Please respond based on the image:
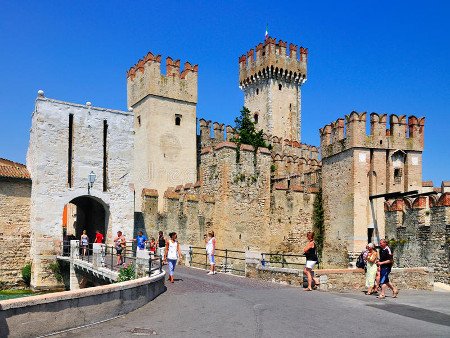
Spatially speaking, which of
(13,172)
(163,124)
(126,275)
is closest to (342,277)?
(126,275)

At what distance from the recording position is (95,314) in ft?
36.7

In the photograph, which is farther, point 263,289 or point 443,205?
point 443,205

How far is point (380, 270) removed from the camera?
51.9 feet

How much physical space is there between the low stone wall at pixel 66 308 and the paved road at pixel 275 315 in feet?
0.77

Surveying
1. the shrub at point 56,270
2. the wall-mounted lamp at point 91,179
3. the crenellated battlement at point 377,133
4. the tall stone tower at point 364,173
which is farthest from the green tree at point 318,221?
the shrub at point 56,270

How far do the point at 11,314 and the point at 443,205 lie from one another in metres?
20.9

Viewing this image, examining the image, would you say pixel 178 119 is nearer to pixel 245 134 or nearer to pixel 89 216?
pixel 245 134

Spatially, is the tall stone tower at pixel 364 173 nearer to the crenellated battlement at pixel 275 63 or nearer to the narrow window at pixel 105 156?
the narrow window at pixel 105 156

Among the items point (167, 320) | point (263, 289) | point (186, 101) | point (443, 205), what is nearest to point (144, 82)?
point (186, 101)

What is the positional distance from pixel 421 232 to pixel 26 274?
20087mm

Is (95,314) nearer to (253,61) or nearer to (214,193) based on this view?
(214,193)

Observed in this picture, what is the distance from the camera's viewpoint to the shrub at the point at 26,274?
1089 inches

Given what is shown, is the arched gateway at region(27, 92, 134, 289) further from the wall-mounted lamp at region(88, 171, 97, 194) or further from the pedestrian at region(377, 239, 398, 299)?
the pedestrian at region(377, 239, 398, 299)

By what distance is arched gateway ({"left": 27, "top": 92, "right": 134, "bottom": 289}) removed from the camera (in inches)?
1085
